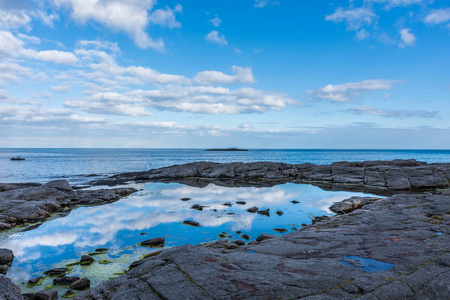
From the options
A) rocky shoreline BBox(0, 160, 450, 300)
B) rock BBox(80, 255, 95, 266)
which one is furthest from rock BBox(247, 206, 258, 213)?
rock BBox(80, 255, 95, 266)

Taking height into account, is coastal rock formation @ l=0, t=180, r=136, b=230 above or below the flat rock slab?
below

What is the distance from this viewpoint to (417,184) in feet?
129

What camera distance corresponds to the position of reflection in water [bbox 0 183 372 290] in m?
14.7

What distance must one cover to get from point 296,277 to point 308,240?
5.03 metres

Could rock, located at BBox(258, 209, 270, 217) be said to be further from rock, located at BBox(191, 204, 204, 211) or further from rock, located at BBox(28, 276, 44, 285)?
rock, located at BBox(28, 276, 44, 285)

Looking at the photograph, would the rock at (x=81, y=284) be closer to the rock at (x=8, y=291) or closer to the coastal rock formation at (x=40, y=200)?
the rock at (x=8, y=291)

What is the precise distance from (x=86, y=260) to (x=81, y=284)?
2.95 meters

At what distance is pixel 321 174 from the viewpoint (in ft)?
169

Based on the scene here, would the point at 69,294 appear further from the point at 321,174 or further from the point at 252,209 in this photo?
the point at 321,174

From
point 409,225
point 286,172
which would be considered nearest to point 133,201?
point 409,225

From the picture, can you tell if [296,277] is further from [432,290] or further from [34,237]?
[34,237]

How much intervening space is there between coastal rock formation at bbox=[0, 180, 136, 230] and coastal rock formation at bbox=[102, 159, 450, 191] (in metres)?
Result: 15.6

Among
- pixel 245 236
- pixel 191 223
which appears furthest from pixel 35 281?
pixel 245 236

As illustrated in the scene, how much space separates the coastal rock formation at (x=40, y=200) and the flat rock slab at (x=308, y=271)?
1804cm
